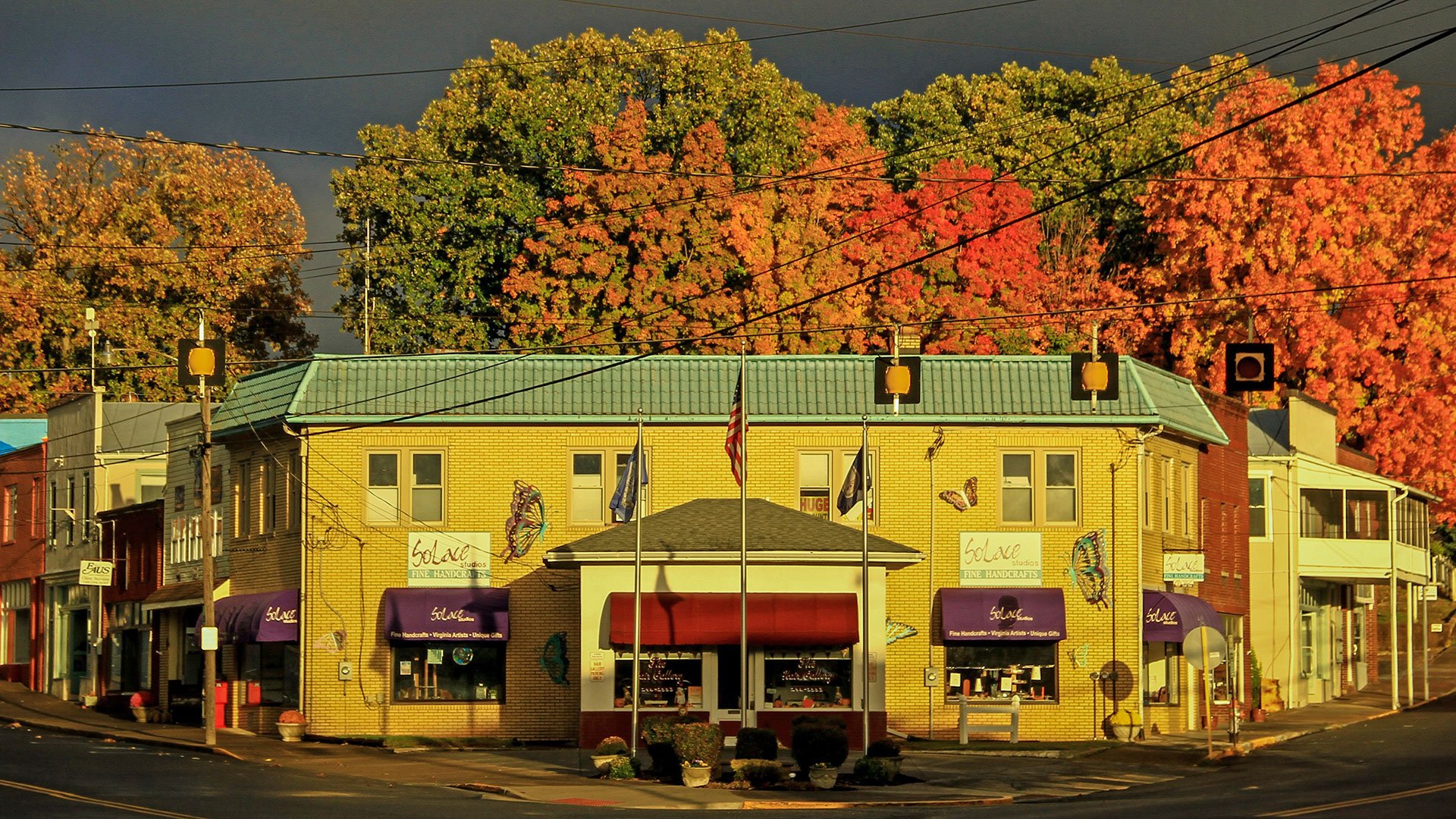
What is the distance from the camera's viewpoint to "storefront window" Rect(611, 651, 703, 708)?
1622 inches

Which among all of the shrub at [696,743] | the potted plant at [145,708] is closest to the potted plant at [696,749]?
the shrub at [696,743]

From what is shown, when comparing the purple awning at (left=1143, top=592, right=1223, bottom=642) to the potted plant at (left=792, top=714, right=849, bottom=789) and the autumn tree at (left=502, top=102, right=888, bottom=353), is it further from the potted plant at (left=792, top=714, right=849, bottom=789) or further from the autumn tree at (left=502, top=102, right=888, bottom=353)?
the autumn tree at (left=502, top=102, right=888, bottom=353)

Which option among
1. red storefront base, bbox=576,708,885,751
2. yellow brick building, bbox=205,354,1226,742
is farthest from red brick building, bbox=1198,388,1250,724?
red storefront base, bbox=576,708,885,751

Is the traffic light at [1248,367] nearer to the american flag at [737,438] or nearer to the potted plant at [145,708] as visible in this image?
the american flag at [737,438]

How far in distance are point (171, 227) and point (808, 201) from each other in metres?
25.5

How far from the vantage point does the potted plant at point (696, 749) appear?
33.0 m

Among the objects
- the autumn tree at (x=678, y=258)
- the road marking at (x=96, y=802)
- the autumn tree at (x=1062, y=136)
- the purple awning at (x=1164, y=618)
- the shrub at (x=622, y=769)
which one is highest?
the autumn tree at (x=1062, y=136)

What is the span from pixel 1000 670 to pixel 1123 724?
2945mm

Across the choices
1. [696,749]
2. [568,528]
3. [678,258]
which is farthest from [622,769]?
[678,258]

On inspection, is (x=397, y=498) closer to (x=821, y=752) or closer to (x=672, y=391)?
(x=672, y=391)

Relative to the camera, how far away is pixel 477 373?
44188 mm

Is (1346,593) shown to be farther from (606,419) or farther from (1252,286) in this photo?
(606,419)

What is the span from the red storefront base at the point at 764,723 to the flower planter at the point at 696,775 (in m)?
6.92

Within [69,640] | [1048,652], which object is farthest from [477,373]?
[69,640]
